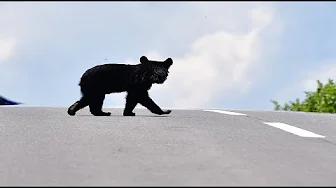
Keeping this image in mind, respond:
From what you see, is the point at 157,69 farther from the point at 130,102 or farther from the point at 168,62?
the point at 130,102

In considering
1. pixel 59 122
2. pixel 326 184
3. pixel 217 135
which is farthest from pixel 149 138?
pixel 326 184

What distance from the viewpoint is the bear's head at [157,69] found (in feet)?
47.9

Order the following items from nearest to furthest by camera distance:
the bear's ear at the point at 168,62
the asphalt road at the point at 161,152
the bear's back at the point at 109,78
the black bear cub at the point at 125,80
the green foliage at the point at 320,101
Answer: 1. the asphalt road at the point at 161,152
2. the bear's ear at the point at 168,62
3. the black bear cub at the point at 125,80
4. the bear's back at the point at 109,78
5. the green foliage at the point at 320,101

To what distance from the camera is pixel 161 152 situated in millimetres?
10430

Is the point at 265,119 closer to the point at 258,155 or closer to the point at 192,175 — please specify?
the point at 258,155

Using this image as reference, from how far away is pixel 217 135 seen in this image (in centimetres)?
1246

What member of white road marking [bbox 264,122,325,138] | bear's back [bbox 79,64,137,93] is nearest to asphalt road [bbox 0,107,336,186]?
white road marking [bbox 264,122,325,138]

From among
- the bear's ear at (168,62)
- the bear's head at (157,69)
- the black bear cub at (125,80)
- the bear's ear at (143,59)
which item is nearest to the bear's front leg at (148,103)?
the black bear cub at (125,80)

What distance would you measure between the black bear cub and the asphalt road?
30 cm

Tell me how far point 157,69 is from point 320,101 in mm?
12311

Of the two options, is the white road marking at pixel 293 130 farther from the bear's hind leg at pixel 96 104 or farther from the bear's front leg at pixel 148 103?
the bear's hind leg at pixel 96 104

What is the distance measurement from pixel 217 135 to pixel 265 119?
11.0 feet

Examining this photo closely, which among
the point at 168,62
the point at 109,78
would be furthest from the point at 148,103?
the point at 168,62

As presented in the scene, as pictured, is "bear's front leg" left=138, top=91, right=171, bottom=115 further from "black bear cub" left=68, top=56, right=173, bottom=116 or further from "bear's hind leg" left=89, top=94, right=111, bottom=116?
"bear's hind leg" left=89, top=94, right=111, bottom=116
